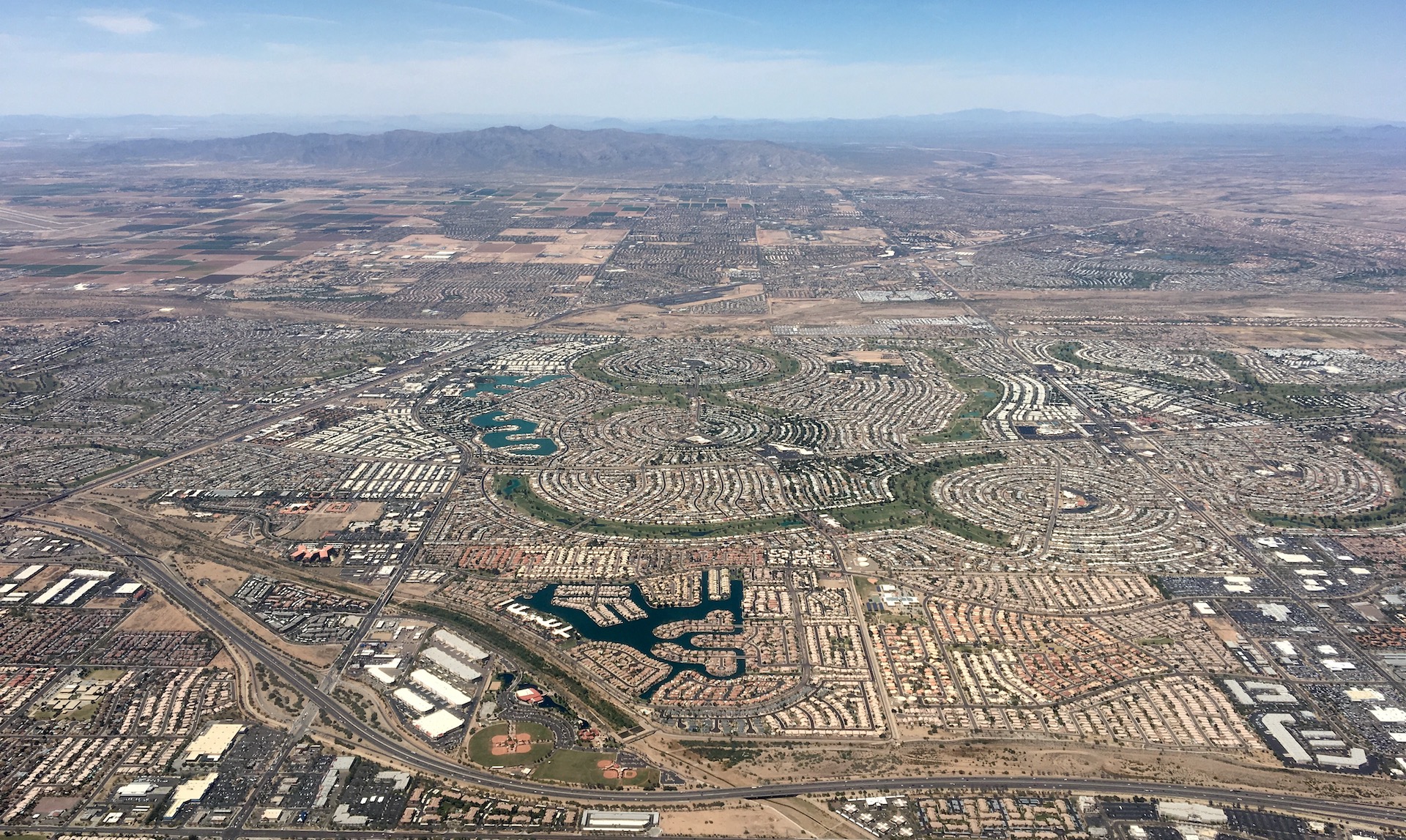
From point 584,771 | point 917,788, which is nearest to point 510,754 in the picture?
point 584,771

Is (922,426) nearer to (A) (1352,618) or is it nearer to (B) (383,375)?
(A) (1352,618)

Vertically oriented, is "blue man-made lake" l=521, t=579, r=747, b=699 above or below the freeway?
above

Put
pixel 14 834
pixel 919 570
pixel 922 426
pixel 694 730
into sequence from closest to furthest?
pixel 14 834
pixel 694 730
pixel 919 570
pixel 922 426

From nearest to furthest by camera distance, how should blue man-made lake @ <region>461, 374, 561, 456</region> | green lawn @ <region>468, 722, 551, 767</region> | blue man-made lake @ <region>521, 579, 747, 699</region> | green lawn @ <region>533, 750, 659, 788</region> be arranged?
green lawn @ <region>533, 750, 659, 788</region> < green lawn @ <region>468, 722, 551, 767</region> < blue man-made lake @ <region>521, 579, 747, 699</region> < blue man-made lake @ <region>461, 374, 561, 456</region>

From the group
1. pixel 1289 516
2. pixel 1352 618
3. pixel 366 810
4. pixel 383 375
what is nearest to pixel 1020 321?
pixel 1289 516

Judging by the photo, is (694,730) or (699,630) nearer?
(694,730)

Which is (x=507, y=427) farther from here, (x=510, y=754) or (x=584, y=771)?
(x=584, y=771)

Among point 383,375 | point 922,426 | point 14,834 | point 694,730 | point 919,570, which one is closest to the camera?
point 14,834

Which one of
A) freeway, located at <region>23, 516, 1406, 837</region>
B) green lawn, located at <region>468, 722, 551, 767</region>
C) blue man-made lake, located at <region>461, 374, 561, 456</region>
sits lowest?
freeway, located at <region>23, 516, 1406, 837</region>

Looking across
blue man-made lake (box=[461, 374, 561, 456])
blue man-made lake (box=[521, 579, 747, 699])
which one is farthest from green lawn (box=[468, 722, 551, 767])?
blue man-made lake (box=[461, 374, 561, 456])

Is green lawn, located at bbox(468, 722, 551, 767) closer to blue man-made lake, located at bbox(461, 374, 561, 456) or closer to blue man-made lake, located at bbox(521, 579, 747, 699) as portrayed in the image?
blue man-made lake, located at bbox(521, 579, 747, 699)
